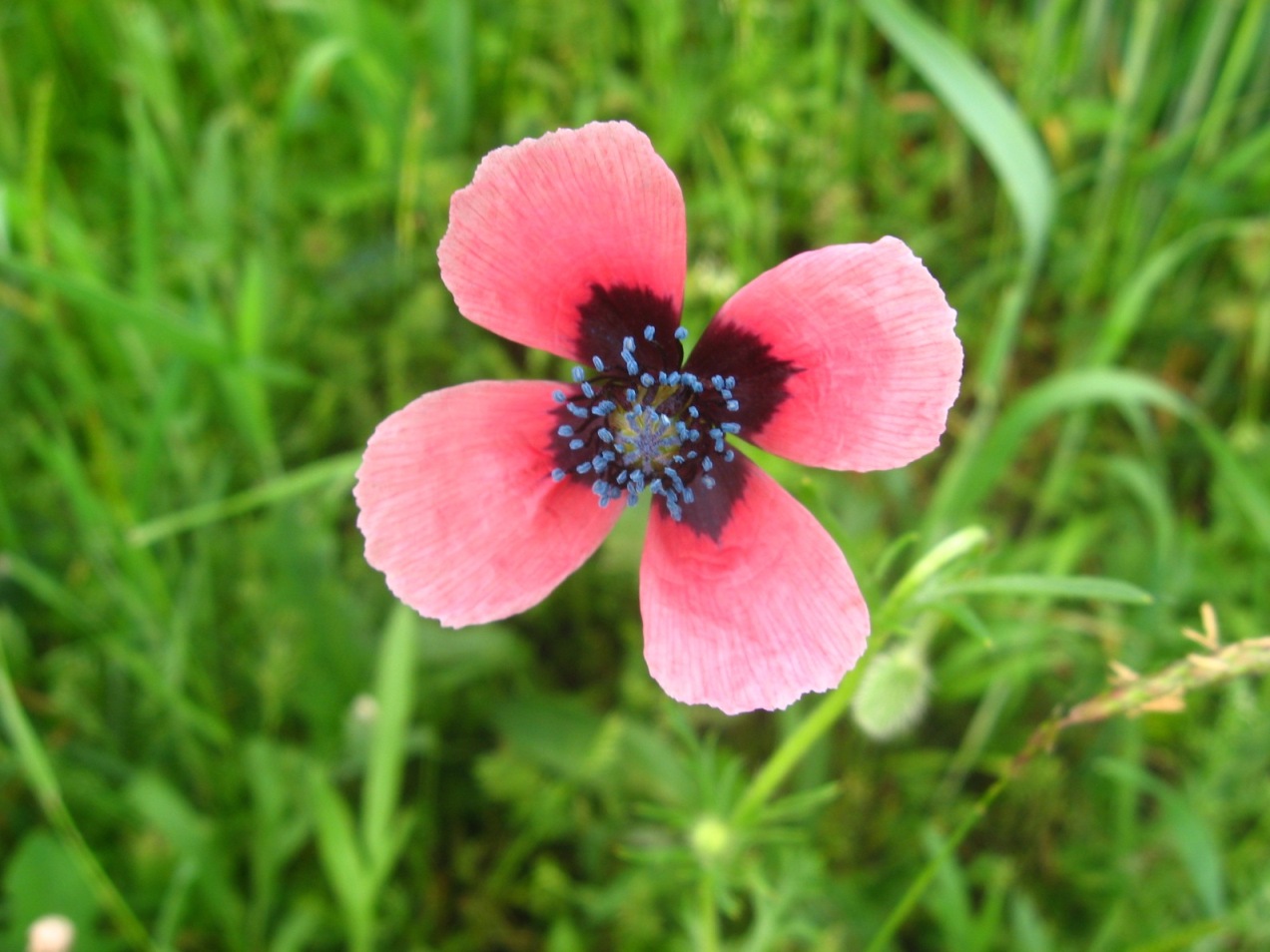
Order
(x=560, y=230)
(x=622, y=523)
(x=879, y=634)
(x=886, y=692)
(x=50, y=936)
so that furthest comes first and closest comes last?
(x=622, y=523), (x=50, y=936), (x=886, y=692), (x=879, y=634), (x=560, y=230)

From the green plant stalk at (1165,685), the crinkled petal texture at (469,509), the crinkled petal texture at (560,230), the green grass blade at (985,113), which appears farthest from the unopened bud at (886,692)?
the green grass blade at (985,113)

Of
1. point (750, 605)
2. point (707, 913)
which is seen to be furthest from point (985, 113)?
point (707, 913)

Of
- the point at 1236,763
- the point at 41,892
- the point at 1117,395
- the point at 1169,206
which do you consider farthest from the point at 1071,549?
the point at 41,892

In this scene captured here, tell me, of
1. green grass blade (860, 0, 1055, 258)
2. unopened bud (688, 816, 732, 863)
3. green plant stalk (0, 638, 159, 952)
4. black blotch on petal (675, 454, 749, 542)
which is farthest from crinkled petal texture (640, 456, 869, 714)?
green grass blade (860, 0, 1055, 258)

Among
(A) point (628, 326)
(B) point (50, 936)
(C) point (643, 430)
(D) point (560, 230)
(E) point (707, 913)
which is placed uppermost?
(D) point (560, 230)

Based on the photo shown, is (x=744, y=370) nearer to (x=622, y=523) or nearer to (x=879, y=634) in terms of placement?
(x=879, y=634)

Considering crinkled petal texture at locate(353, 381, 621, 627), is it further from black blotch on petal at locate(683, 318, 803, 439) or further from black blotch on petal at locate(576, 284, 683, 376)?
black blotch on petal at locate(683, 318, 803, 439)
